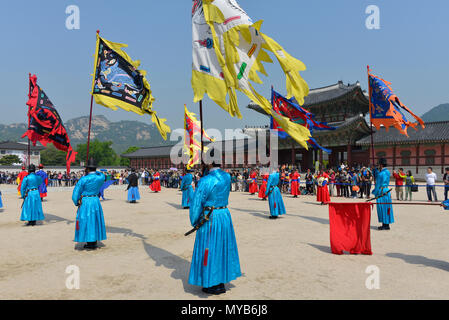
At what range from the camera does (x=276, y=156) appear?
35.8 m

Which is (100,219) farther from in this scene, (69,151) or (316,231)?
(316,231)

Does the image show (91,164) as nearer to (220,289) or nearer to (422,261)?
(220,289)

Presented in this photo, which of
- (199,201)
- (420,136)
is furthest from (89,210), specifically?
(420,136)

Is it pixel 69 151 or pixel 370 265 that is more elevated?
pixel 69 151

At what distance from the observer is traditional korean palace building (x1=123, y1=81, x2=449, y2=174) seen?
2622 cm

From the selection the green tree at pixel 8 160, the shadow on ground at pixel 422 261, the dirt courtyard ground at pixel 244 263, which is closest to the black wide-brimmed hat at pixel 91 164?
the dirt courtyard ground at pixel 244 263

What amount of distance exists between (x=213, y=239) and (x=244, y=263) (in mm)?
1531

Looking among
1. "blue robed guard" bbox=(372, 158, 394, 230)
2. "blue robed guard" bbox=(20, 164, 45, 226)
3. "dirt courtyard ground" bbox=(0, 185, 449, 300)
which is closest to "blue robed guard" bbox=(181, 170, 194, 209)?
"dirt courtyard ground" bbox=(0, 185, 449, 300)

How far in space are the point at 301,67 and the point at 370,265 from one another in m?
3.53

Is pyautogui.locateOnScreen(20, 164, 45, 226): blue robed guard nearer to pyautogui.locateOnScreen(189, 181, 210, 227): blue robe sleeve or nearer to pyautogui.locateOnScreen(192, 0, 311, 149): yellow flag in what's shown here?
pyautogui.locateOnScreen(189, 181, 210, 227): blue robe sleeve

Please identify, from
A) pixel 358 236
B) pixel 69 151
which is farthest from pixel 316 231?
pixel 69 151

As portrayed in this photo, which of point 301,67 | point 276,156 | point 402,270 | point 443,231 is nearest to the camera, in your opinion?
point 301,67

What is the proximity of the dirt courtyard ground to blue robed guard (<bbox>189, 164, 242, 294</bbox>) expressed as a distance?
225 mm

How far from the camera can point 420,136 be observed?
2691 centimetres
